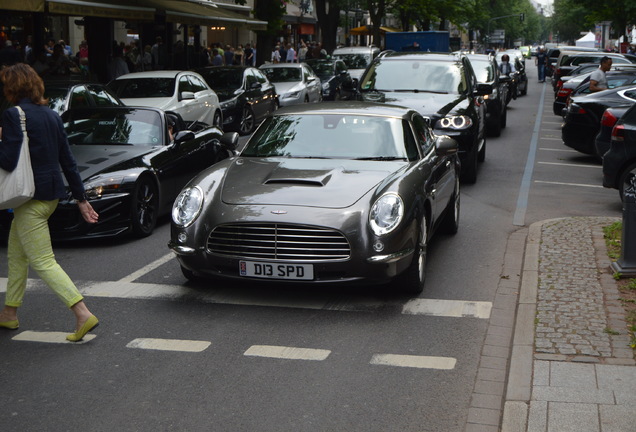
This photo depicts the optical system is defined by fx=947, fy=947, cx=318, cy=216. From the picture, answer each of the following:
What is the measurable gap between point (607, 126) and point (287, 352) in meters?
8.90

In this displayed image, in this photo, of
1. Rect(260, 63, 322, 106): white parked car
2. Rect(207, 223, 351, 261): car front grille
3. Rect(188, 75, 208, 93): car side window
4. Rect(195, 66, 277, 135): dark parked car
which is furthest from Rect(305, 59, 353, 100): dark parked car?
Rect(207, 223, 351, 261): car front grille

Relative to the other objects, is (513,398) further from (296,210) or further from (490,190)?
(490,190)

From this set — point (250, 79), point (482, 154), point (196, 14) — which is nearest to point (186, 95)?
point (250, 79)

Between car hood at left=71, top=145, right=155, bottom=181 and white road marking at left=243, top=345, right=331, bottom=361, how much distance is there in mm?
4133

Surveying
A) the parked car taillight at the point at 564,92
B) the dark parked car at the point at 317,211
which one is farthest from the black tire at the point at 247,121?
the dark parked car at the point at 317,211

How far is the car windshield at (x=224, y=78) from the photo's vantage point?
2155 cm

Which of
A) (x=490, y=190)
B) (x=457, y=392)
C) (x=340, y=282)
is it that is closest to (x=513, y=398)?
(x=457, y=392)

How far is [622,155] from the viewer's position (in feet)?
37.7

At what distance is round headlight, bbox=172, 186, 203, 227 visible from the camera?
24.1ft

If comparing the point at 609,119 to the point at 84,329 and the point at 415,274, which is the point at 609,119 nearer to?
the point at 415,274

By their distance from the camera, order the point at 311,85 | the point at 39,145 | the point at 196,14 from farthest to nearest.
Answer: the point at 196,14
the point at 311,85
the point at 39,145

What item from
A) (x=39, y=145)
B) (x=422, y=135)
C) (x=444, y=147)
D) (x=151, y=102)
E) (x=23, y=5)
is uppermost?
(x=23, y=5)

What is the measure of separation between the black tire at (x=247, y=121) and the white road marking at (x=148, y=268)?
38.0 feet

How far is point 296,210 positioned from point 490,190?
23.3 ft
